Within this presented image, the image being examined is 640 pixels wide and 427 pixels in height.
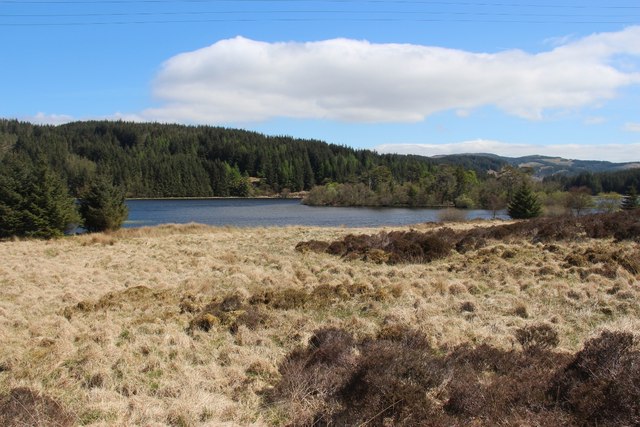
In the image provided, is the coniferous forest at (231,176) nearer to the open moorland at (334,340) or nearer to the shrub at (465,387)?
the open moorland at (334,340)

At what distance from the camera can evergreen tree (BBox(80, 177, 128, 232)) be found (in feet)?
102

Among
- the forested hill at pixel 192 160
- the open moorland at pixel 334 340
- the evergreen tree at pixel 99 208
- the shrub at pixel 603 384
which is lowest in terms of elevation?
the open moorland at pixel 334 340

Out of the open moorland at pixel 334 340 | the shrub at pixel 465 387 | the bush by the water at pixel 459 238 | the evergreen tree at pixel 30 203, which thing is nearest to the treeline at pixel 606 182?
the bush by the water at pixel 459 238

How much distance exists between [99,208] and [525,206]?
4381 cm

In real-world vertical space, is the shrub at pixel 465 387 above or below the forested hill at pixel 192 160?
below

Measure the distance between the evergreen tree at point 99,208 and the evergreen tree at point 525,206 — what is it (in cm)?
4235

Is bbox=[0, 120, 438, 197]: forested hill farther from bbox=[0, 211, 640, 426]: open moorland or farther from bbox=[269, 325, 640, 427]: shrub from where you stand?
bbox=[269, 325, 640, 427]: shrub

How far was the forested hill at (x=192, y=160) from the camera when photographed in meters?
135

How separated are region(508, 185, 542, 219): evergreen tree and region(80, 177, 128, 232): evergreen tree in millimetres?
42351

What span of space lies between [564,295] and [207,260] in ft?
40.9

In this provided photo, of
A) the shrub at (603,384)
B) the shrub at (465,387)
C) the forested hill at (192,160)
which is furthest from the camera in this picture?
the forested hill at (192,160)

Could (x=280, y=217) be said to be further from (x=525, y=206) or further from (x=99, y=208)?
(x=99, y=208)

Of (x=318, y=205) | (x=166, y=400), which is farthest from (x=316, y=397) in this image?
(x=318, y=205)

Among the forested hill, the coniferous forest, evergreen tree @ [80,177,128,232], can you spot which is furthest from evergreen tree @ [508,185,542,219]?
the forested hill
